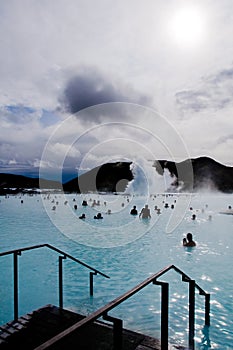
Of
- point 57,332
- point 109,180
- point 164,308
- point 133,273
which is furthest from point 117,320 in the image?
point 109,180

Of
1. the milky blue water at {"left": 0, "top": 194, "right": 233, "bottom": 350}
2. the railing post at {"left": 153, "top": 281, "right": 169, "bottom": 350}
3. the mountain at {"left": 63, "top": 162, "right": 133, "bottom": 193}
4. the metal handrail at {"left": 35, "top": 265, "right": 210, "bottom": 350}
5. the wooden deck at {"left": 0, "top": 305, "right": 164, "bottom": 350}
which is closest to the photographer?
the metal handrail at {"left": 35, "top": 265, "right": 210, "bottom": 350}

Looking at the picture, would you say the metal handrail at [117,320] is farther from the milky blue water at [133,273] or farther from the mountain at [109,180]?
the mountain at [109,180]

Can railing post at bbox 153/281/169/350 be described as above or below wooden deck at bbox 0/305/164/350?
above

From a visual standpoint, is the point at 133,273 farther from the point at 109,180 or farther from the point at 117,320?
the point at 109,180

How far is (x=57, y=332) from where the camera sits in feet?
10.3

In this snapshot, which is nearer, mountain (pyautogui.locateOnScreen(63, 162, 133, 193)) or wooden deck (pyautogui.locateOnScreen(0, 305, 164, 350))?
wooden deck (pyautogui.locateOnScreen(0, 305, 164, 350))

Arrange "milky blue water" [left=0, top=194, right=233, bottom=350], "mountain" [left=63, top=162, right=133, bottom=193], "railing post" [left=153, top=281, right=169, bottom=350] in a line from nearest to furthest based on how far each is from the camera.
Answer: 1. "railing post" [left=153, top=281, right=169, bottom=350]
2. "milky blue water" [left=0, top=194, right=233, bottom=350]
3. "mountain" [left=63, top=162, right=133, bottom=193]

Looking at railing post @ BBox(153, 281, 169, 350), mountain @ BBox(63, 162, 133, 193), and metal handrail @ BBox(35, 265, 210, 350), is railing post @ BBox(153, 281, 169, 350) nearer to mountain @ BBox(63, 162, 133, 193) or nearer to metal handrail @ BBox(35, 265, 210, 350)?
metal handrail @ BBox(35, 265, 210, 350)

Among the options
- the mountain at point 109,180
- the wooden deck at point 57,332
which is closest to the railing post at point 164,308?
the wooden deck at point 57,332

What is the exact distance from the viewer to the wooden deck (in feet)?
9.43

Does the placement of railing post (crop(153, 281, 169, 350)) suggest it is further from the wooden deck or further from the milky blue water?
the milky blue water

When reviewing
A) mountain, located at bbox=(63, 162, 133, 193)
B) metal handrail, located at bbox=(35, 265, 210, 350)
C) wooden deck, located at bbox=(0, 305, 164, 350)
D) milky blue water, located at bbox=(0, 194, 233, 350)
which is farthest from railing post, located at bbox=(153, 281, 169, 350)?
mountain, located at bbox=(63, 162, 133, 193)

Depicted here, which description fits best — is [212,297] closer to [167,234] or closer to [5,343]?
[5,343]

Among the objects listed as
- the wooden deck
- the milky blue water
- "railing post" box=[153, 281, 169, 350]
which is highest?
"railing post" box=[153, 281, 169, 350]
